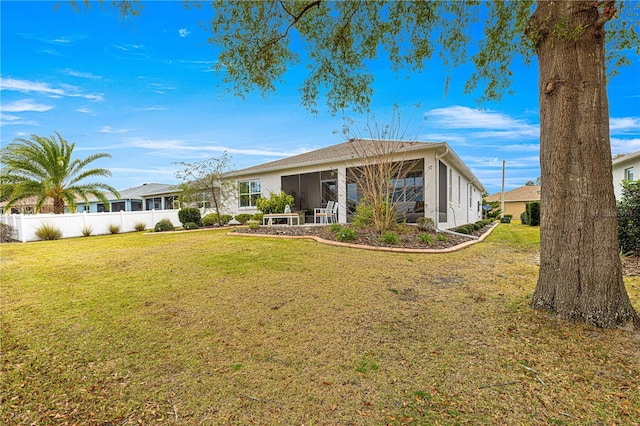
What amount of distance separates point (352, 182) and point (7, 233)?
1581 centimetres

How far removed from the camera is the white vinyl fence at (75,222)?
41.3ft

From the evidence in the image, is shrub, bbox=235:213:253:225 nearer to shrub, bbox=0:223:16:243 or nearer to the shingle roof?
the shingle roof

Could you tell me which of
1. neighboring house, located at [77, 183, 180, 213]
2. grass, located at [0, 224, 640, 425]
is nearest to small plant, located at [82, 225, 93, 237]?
neighboring house, located at [77, 183, 180, 213]

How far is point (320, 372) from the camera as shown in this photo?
2.35 m

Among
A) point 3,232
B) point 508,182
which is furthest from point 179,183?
point 508,182

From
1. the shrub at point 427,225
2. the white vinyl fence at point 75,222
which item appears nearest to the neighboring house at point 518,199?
the shrub at point 427,225

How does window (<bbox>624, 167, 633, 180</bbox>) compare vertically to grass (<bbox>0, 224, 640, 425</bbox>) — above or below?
above

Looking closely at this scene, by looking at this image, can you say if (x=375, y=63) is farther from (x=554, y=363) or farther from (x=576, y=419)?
(x=576, y=419)

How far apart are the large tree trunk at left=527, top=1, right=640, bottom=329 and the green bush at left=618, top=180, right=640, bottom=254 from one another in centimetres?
456

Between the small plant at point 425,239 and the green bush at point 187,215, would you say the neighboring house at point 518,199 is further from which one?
the green bush at point 187,215

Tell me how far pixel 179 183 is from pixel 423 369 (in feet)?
50.8

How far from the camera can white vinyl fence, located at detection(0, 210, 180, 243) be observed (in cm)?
1260

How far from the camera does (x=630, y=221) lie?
610cm

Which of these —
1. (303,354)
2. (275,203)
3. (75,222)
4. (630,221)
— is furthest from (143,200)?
(630,221)
